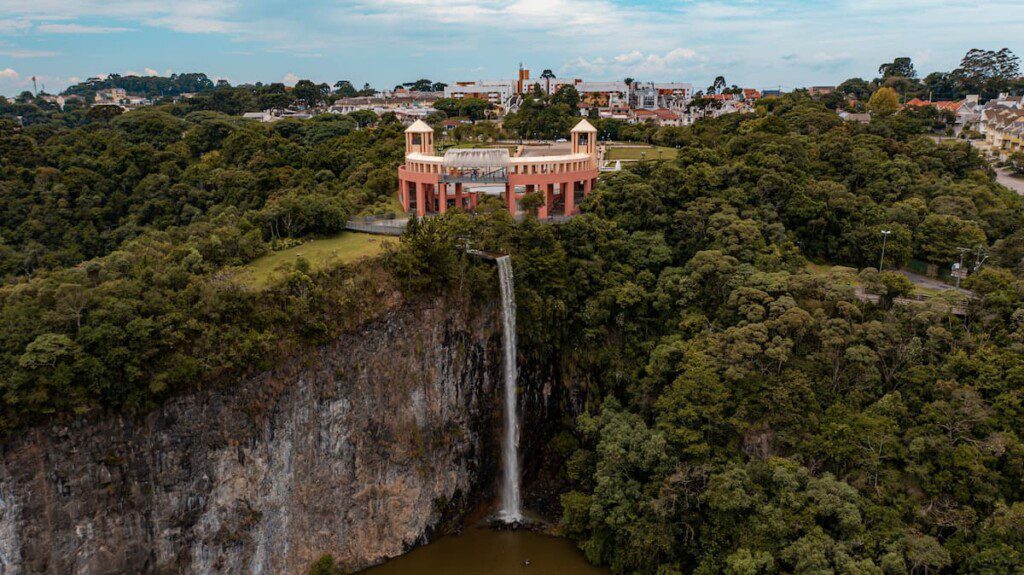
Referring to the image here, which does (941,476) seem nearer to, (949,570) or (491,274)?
(949,570)

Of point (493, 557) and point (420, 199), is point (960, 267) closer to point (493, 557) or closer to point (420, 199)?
point (493, 557)

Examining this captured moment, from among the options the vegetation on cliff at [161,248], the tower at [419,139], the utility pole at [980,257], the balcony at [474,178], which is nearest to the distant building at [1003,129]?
the utility pole at [980,257]

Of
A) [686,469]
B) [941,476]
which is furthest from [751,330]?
[941,476]

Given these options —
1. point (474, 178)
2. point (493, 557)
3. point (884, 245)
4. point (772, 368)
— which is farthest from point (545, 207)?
point (493, 557)

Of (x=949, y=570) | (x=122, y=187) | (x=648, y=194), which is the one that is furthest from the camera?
(x=122, y=187)

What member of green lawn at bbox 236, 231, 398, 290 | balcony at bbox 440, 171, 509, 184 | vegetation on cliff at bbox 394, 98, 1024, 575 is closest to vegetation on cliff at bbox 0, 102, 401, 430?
green lawn at bbox 236, 231, 398, 290

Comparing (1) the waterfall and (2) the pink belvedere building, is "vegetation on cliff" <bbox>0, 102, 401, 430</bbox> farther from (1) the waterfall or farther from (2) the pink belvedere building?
(1) the waterfall
